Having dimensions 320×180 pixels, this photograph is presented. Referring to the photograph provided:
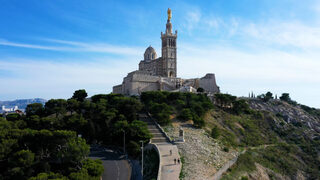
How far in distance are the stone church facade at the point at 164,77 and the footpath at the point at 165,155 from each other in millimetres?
27544

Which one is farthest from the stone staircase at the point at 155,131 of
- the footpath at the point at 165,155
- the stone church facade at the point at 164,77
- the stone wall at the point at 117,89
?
the stone wall at the point at 117,89

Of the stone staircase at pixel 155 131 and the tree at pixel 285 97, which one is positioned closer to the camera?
the stone staircase at pixel 155 131

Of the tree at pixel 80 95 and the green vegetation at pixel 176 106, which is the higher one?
the tree at pixel 80 95

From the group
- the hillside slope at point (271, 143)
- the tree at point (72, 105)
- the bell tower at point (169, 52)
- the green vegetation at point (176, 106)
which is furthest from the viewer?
the bell tower at point (169, 52)

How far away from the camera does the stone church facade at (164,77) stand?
78.9 m

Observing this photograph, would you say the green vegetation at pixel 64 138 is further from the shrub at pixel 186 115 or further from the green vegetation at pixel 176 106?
the shrub at pixel 186 115

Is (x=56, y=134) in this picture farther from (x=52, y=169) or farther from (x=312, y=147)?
(x=312, y=147)

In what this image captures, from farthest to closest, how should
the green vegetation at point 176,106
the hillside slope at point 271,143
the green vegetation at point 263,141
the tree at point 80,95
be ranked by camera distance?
the tree at point 80,95 < the green vegetation at point 176,106 < the green vegetation at point 263,141 < the hillside slope at point 271,143

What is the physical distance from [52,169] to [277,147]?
1867 inches

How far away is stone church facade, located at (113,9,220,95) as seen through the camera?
259ft

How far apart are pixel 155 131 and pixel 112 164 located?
1261 cm

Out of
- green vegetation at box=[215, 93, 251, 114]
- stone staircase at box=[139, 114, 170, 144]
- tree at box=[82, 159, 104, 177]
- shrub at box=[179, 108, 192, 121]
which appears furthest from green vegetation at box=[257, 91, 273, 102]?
tree at box=[82, 159, 104, 177]

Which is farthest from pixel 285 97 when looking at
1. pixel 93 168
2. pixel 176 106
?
pixel 93 168

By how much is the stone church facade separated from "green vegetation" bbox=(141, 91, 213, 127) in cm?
1235
